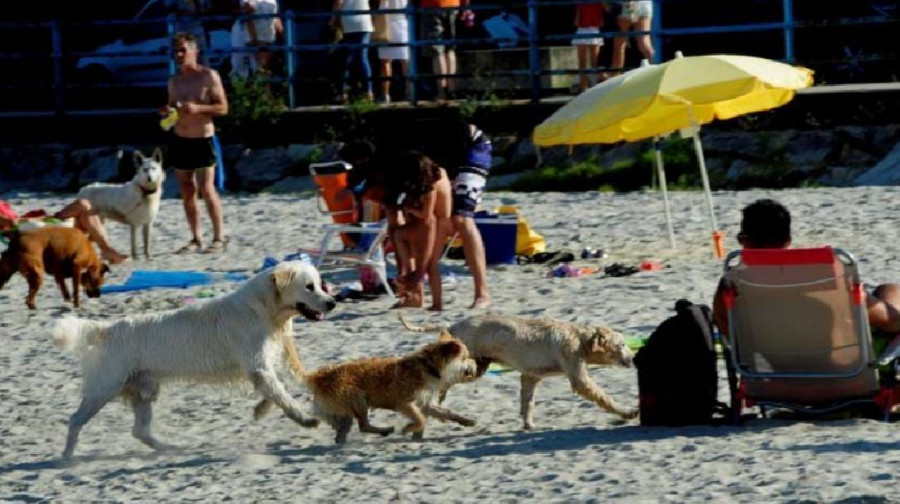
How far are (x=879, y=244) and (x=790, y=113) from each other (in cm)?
586

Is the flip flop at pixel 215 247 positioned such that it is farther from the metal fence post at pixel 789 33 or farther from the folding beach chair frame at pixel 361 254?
the metal fence post at pixel 789 33

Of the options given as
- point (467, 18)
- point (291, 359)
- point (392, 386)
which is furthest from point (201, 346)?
point (467, 18)

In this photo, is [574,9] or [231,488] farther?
[574,9]

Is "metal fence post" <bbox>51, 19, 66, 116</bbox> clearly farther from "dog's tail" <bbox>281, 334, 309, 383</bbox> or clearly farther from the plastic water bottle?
"dog's tail" <bbox>281, 334, 309, 383</bbox>

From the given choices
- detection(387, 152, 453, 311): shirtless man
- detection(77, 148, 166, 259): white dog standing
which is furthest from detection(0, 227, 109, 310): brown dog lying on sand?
detection(77, 148, 166, 259): white dog standing

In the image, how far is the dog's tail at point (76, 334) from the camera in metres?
9.08

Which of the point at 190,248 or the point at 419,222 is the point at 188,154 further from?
the point at 419,222

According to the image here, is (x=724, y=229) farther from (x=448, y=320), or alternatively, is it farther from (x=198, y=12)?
(x=198, y=12)

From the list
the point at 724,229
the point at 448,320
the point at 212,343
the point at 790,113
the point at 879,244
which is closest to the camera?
the point at 212,343

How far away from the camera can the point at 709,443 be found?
8.42m

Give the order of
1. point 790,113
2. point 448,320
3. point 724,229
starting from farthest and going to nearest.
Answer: point 790,113 < point 724,229 < point 448,320

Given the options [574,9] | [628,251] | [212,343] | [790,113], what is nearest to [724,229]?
[628,251]

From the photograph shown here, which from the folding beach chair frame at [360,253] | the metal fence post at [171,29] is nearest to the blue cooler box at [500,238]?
the folding beach chair frame at [360,253]

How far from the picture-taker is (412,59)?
21.7 meters
